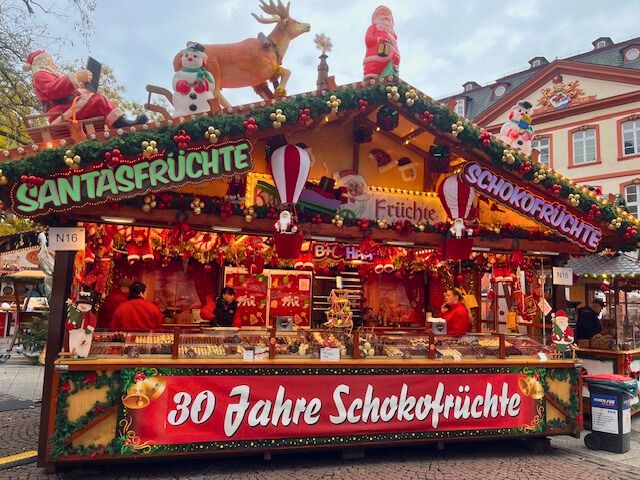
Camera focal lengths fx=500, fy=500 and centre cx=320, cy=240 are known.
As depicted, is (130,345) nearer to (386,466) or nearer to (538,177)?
(386,466)

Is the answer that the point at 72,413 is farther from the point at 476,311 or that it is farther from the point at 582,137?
the point at 582,137

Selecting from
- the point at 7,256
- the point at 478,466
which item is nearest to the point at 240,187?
the point at 478,466

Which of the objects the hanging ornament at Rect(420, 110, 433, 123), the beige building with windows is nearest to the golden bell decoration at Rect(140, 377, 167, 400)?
the hanging ornament at Rect(420, 110, 433, 123)

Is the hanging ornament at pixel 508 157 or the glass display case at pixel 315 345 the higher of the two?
the hanging ornament at pixel 508 157

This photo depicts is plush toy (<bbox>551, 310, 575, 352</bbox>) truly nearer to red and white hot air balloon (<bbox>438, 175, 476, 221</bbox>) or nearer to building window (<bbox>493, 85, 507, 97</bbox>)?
red and white hot air balloon (<bbox>438, 175, 476, 221</bbox>)

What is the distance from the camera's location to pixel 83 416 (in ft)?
17.7

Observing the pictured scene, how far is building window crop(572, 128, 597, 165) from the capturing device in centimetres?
2709

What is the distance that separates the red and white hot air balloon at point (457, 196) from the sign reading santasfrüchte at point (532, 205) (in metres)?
0.32

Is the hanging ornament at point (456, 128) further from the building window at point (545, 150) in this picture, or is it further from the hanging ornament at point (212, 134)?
the building window at point (545, 150)

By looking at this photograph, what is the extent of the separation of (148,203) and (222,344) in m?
2.03

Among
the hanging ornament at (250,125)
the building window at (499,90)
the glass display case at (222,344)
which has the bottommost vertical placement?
the glass display case at (222,344)

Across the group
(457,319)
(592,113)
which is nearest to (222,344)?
(457,319)

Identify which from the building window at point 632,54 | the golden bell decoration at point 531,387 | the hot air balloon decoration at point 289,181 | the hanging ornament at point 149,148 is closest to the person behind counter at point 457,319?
the golden bell decoration at point 531,387

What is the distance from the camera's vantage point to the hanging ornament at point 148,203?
19.9ft
